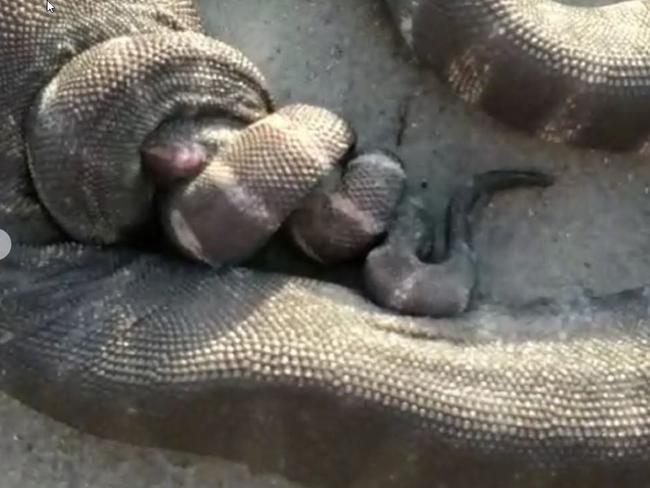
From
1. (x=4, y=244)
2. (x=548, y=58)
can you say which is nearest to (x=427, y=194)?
(x=548, y=58)

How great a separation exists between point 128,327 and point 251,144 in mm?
368

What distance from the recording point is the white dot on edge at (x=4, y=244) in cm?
233

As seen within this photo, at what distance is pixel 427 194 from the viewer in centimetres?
256

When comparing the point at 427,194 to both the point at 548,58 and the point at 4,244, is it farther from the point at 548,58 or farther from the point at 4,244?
the point at 4,244

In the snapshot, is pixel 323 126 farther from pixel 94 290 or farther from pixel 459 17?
pixel 94 290

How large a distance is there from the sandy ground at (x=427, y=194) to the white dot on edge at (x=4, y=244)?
1.16 ft

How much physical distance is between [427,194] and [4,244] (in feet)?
2.53

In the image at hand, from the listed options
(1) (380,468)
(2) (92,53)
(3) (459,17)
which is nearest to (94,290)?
(2) (92,53)

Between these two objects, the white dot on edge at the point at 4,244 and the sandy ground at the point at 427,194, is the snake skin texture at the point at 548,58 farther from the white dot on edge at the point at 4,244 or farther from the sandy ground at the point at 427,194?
the white dot on edge at the point at 4,244

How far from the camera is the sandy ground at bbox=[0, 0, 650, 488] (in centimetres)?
256

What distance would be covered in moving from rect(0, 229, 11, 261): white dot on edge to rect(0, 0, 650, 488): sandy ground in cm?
35

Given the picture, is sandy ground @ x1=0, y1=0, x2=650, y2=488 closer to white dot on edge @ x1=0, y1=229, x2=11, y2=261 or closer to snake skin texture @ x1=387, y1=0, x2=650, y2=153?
snake skin texture @ x1=387, y1=0, x2=650, y2=153

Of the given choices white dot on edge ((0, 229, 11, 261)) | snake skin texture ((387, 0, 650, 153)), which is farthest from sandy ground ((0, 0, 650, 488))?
white dot on edge ((0, 229, 11, 261))

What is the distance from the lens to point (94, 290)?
7.60 feet
